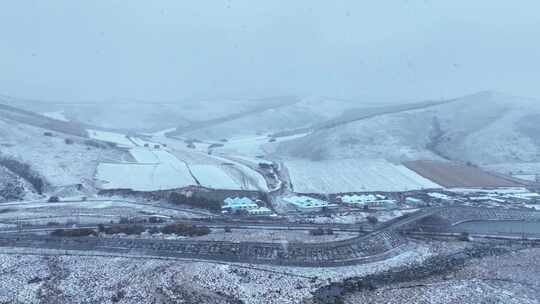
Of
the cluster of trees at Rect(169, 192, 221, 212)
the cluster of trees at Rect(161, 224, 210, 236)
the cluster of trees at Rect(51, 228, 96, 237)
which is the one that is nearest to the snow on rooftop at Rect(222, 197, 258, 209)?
the cluster of trees at Rect(169, 192, 221, 212)

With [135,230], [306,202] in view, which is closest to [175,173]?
[306,202]

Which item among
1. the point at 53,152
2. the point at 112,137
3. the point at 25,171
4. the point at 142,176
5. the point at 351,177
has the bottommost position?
the point at 351,177

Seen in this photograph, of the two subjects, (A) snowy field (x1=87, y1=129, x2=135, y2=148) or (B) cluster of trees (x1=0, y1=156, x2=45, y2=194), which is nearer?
(B) cluster of trees (x1=0, y1=156, x2=45, y2=194)

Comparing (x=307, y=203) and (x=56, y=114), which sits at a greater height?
(x=56, y=114)

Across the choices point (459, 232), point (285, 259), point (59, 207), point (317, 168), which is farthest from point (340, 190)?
point (59, 207)

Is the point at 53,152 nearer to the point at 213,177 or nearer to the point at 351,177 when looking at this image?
the point at 213,177

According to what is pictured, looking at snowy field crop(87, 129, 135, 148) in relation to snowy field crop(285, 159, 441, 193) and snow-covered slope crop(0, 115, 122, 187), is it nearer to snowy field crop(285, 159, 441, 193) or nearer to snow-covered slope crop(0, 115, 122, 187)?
snow-covered slope crop(0, 115, 122, 187)
